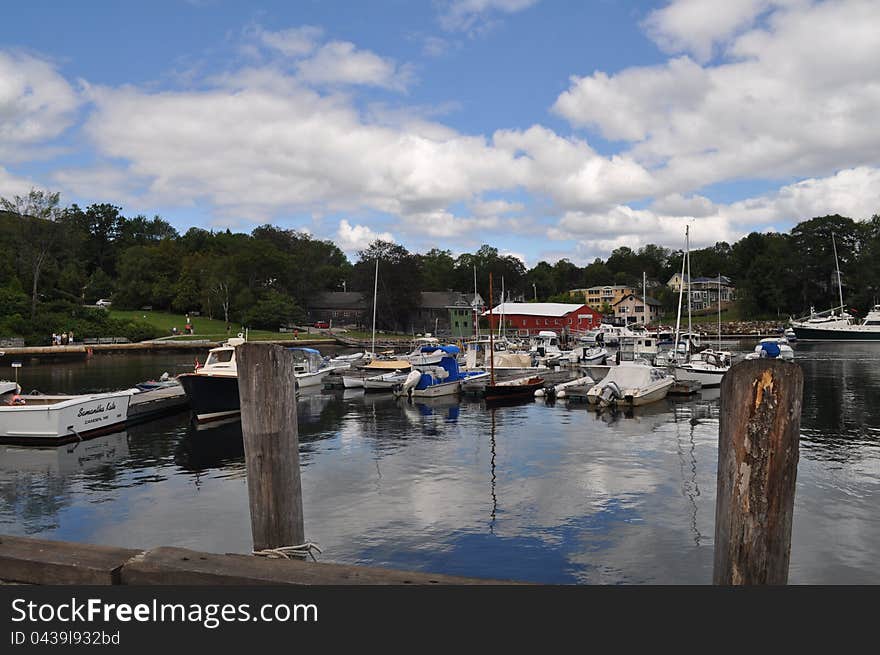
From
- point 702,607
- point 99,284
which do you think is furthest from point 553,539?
point 99,284

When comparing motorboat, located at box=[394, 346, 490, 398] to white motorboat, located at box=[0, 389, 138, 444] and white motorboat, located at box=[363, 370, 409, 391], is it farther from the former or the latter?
white motorboat, located at box=[0, 389, 138, 444]

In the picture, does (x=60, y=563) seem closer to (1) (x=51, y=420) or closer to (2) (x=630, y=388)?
(1) (x=51, y=420)

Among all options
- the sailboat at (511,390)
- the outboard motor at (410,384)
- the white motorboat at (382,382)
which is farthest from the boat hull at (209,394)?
the sailboat at (511,390)

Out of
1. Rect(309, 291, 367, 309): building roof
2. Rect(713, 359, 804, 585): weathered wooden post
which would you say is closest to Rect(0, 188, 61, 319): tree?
Rect(309, 291, 367, 309): building roof

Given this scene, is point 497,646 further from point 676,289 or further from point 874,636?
point 676,289

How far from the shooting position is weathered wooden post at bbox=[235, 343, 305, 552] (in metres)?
6.17

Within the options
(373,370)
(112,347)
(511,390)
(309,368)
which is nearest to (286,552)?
(511,390)

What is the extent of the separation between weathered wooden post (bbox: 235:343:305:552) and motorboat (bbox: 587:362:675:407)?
86.4 ft

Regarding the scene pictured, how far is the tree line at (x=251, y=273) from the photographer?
3465 inches

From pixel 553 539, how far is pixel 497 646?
28.5 ft

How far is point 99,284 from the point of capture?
10862cm

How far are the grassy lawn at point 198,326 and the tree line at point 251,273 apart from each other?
2345mm

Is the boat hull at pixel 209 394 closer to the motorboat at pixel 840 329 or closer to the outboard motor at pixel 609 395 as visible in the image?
the outboard motor at pixel 609 395

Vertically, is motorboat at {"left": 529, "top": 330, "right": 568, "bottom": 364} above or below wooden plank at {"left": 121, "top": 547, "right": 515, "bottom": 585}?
below
